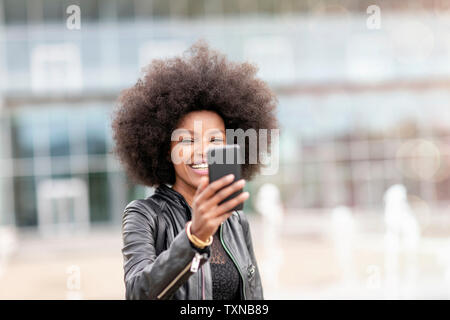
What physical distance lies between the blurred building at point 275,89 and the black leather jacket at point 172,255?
51.2ft

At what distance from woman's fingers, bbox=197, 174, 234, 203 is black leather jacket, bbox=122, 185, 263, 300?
15 cm

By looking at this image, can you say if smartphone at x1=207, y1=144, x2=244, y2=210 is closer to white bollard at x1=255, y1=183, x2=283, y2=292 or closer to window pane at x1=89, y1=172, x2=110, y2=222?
white bollard at x1=255, y1=183, x2=283, y2=292

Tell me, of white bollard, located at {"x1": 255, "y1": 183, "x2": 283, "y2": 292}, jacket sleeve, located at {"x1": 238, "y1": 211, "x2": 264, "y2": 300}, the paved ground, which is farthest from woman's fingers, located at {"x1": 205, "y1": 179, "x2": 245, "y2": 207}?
white bollard, located at {"x1": 255, "y1": 183, "x2": 283, "y2": 292}

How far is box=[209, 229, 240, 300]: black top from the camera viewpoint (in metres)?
1.99

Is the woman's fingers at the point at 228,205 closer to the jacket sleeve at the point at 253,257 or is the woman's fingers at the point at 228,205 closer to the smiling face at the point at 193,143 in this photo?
the smiling face at the point at 193,143

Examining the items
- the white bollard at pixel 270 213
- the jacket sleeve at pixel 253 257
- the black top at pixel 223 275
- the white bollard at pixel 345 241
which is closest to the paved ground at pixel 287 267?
the white bollard at pixel 345 241

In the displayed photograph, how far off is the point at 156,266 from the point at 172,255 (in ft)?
0.23

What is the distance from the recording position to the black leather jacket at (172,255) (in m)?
1.66

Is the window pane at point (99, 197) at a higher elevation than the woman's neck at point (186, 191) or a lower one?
lower

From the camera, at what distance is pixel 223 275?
202 cm

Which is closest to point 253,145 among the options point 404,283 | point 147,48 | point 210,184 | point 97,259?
point 210,184

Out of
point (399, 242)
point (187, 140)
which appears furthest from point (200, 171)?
point (399, 242)

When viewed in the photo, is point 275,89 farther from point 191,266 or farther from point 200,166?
point 191,266

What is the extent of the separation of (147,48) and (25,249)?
24.7 feet
